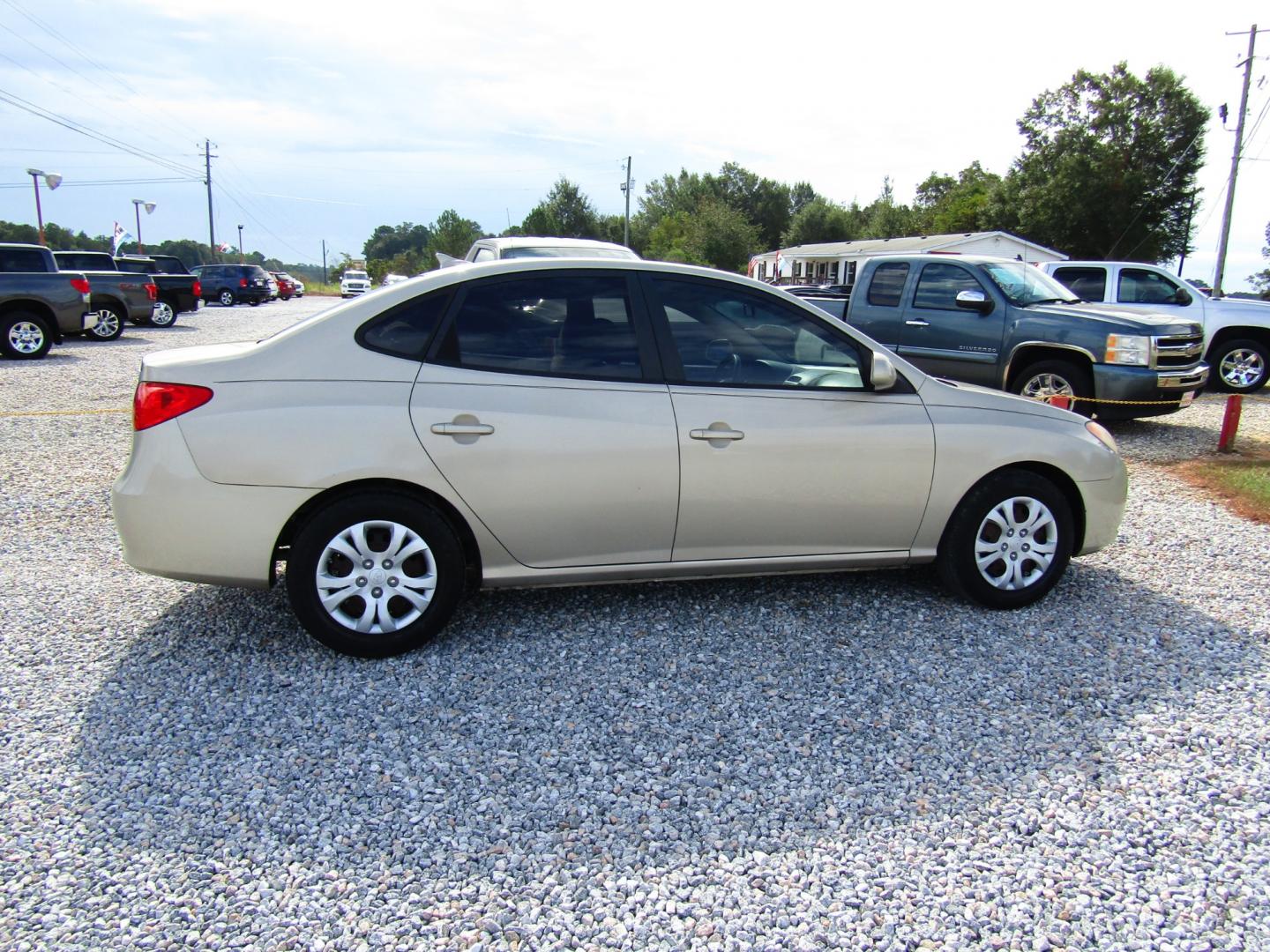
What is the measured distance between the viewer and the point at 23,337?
15414mm

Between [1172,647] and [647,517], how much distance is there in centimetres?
254

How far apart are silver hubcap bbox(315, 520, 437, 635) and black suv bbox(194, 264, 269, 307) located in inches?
1500

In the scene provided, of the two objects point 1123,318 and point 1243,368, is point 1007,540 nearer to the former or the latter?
point 1123,318

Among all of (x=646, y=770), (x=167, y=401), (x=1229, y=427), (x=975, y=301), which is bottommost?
(x=646, y=770)

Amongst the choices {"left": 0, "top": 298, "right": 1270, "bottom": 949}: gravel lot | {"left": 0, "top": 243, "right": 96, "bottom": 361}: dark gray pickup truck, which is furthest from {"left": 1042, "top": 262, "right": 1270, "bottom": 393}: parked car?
{"left": 0, "top": 243, "right": 96, "bottom": 361}: dark gray pickup truck

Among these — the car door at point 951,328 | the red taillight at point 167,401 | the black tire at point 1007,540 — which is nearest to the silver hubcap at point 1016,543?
the black tire at point 1007,540

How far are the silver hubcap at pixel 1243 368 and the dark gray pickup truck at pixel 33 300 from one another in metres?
18.6

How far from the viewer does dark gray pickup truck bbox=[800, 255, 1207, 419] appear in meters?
9.27

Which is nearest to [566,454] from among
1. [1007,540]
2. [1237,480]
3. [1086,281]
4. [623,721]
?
[623,721]

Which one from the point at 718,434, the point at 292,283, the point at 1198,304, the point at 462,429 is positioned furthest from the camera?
the point at 292,283

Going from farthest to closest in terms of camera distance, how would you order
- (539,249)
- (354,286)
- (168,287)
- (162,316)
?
(354,286)
(168,287)
(162,316)
(539,249)

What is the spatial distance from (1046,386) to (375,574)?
7927 mm

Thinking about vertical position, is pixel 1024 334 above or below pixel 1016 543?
above

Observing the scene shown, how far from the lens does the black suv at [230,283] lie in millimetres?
37844
